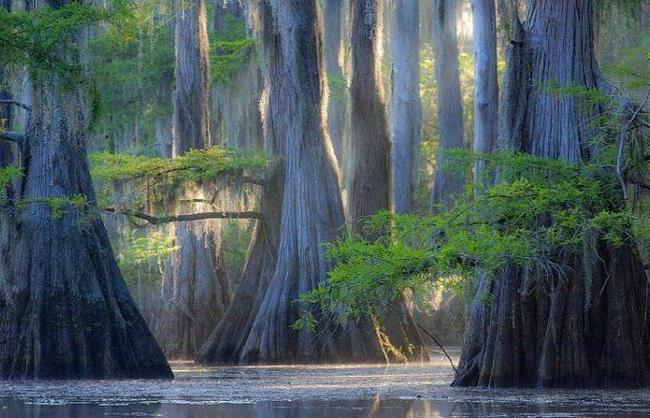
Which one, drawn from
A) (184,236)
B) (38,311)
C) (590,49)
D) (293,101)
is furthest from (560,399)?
(184,236)

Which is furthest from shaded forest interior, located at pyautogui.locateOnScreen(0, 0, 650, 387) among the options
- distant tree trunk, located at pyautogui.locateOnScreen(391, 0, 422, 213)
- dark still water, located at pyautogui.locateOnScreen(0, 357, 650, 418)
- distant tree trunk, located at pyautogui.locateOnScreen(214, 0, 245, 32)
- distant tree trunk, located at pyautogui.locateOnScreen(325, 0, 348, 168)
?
distant tree trunk, located at pyautogui.locateOnScreen(325, 0, 348, 168)

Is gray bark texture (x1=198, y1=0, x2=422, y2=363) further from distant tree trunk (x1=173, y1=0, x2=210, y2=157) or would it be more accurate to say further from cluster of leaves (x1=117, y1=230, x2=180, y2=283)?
cluster of leaves (x1=117, y1=230, x2=180, y2=283)

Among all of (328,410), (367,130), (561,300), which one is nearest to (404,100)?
(367,130)

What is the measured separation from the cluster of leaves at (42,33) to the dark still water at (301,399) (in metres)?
3.66

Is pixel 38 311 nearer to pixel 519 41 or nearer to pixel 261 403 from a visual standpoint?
pixel 261 403

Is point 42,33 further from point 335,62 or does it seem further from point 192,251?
point 335,62

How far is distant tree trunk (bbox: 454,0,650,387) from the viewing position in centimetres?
1494

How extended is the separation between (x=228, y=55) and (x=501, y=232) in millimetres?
16464

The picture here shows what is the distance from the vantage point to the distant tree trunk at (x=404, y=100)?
32062 millimetres

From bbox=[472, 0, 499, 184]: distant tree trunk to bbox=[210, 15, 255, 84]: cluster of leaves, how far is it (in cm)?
614

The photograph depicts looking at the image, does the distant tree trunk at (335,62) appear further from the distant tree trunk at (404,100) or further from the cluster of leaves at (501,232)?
the cluster of leaves at (501,232)

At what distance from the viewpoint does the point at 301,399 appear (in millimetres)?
14156

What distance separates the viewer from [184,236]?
90.4 feet

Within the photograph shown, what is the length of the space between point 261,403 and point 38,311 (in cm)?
507
